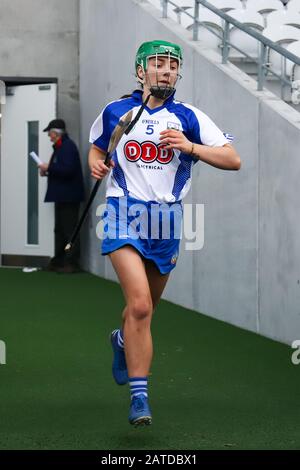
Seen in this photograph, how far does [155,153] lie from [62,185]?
9216 mm

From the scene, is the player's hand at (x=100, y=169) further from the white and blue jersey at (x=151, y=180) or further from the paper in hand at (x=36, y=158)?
the paper in hand at (x=36, y=158)

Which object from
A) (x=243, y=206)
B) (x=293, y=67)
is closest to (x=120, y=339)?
(x=243, y=206)

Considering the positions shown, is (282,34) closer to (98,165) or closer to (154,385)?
(154,385)

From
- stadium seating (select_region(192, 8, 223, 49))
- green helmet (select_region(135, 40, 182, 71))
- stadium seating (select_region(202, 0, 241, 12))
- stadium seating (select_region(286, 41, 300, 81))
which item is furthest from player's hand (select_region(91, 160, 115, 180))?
stadium seating (select_region(202, 0, 241, 12))

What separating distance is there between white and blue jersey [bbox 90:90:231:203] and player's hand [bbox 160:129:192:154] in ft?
0.40

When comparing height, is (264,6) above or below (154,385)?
above

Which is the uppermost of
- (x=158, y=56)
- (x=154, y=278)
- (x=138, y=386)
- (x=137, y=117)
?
(x=158, y=56)

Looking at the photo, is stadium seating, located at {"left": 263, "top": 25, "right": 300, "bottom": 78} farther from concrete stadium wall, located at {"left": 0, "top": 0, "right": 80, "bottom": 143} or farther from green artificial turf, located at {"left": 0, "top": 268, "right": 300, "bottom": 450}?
concrete stadium wall, located at {"left": 0, "top": 0, "right": 80, "bottom": 143}

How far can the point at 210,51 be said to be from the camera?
11117 mm

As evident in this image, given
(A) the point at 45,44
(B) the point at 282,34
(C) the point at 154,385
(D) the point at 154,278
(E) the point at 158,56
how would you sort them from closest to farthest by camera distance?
(E) the point at 158,56, (D) the point at 154,278, (C) the point at 154,385, (B) the point at 282,34, (A) the point at 45,44

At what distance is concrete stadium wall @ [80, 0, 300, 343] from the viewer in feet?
29.7

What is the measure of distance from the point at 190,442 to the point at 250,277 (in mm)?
4290

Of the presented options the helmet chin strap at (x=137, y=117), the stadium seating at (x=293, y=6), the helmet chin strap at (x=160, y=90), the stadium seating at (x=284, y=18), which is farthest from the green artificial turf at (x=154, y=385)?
the stadium seating at (x=293, y=6)

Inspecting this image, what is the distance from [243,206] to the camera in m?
9.98
